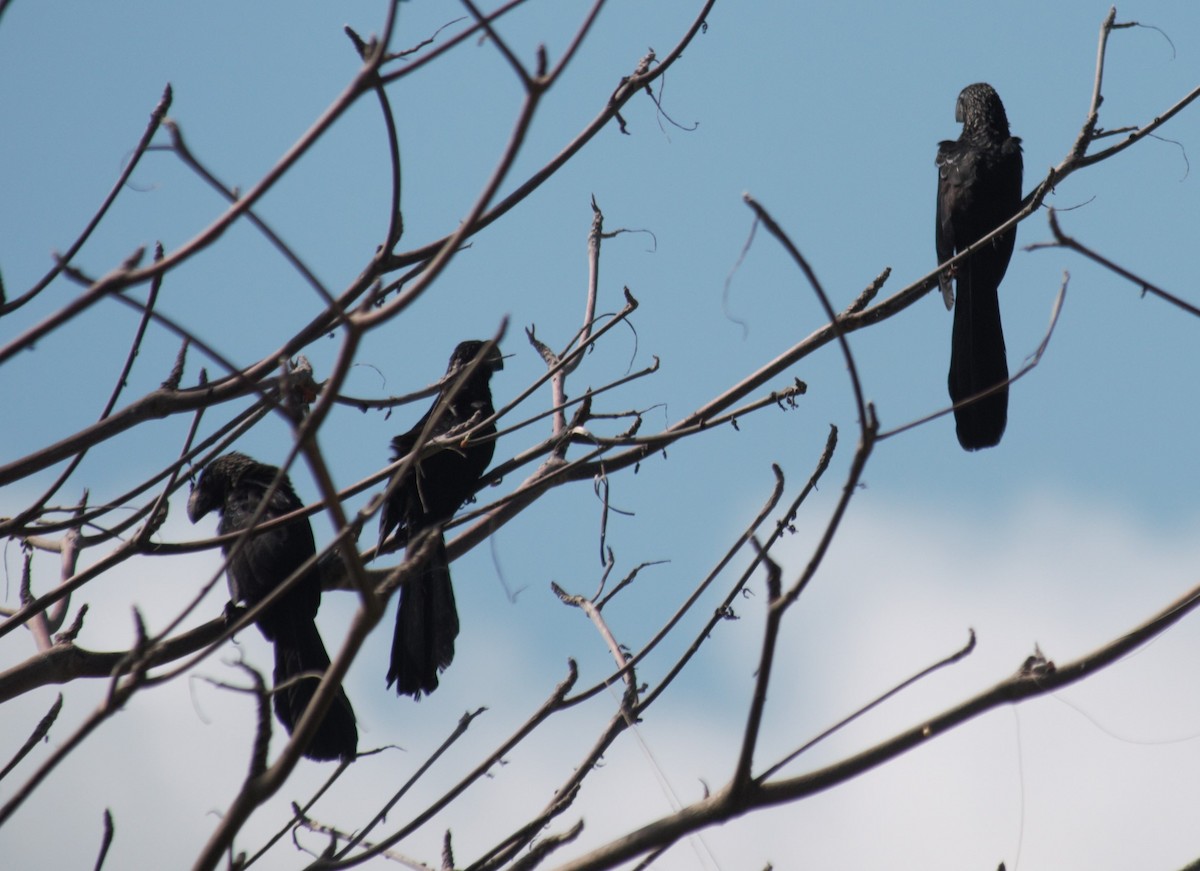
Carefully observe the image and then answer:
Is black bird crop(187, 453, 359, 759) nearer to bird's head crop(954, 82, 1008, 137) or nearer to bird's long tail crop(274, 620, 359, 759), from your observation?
bird's long tail crop(274, 620, 359, 759)

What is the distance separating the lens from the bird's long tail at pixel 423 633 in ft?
19.0

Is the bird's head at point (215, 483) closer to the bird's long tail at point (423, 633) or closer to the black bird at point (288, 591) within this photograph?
the black bird at point (288, 591)

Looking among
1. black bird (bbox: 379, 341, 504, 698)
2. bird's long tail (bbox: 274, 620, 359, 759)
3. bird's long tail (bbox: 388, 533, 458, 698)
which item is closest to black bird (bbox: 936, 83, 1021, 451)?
black bird (bbox: 379, 341, 504, 698)

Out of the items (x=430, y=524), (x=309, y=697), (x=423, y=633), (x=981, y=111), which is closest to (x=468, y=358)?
(x=430, y=524)

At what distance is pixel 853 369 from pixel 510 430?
4.79ft

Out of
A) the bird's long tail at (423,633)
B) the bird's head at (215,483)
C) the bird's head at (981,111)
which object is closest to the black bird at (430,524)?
the bird's long tail at (423,633)

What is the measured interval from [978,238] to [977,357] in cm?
85

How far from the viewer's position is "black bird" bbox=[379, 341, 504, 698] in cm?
580

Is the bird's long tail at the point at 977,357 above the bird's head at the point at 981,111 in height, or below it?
below

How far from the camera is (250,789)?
176 centimetres

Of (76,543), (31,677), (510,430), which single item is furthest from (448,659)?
(510,430)

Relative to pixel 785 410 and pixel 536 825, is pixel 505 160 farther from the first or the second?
pixel 785 410

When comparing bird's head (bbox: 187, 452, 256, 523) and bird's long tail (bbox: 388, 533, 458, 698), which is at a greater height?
bird's head (bbox: 187, 452, 256, 523)

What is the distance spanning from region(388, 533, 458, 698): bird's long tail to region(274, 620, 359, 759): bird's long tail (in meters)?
0.37
